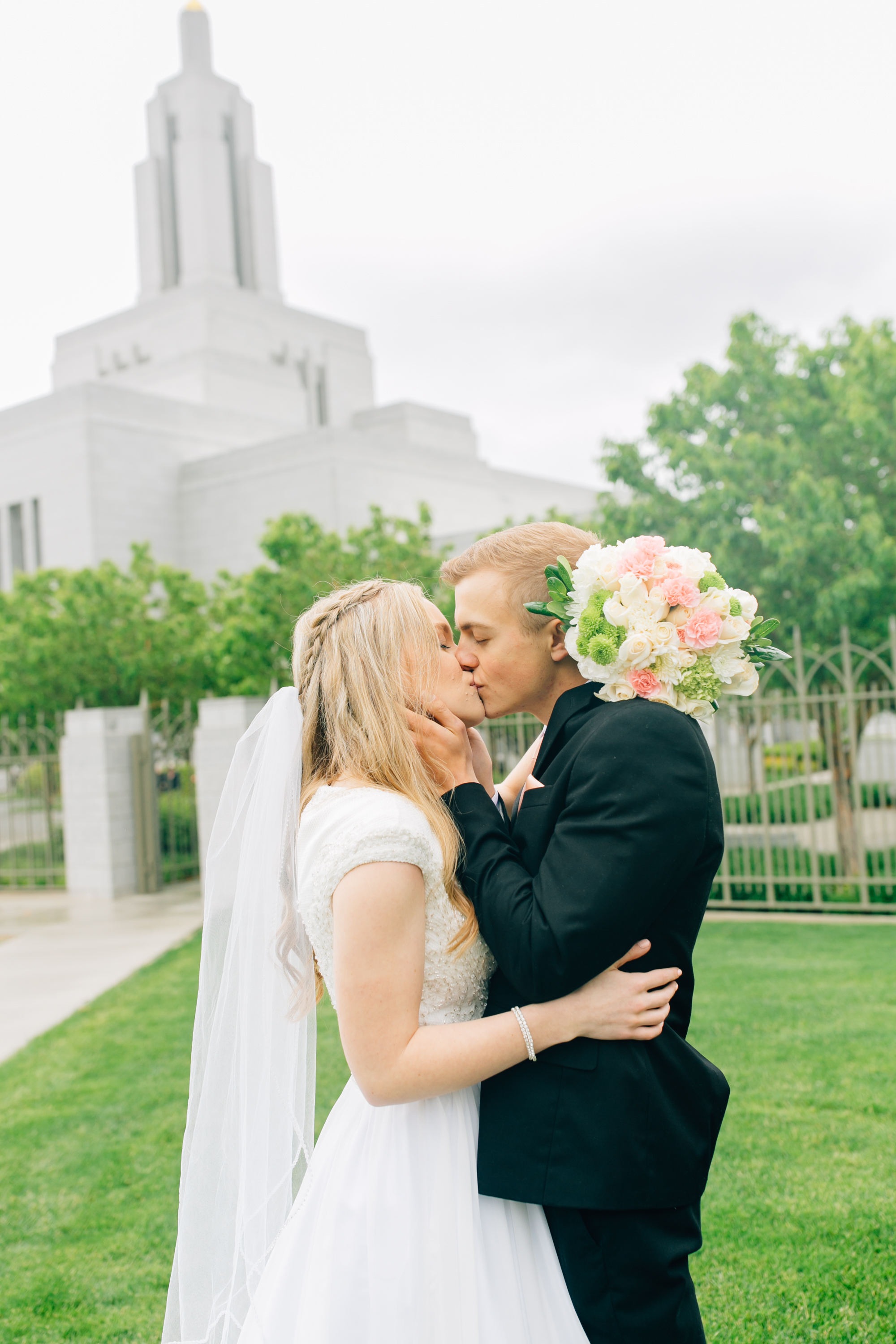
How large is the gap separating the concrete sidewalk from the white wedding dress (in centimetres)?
597

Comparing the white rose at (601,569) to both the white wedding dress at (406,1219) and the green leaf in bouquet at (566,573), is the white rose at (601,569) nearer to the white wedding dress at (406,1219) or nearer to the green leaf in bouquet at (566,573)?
the green leaf in bouquet at (566,573)

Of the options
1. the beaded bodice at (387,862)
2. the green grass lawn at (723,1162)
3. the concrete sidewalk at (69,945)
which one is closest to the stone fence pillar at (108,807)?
the concrete sidewalk at (69,945)

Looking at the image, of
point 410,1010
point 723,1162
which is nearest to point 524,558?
point 410,1010

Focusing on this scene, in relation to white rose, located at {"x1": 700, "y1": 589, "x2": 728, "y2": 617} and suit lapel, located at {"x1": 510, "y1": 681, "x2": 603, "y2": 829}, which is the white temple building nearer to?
suit lapel, located at {"x1": 510, "y1": 681, "x2": 603, "y2": 829}

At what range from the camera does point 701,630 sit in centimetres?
199

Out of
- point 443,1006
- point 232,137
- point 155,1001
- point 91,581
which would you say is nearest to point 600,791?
point 443,1006

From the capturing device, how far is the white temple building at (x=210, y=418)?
32.7m

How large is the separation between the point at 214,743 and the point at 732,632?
11839 millimetres

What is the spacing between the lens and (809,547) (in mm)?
11148

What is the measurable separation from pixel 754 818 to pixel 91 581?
11.1 m

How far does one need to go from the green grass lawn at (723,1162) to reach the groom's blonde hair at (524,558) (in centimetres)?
275

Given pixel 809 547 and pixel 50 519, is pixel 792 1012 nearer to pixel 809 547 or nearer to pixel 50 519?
pixel 809 547

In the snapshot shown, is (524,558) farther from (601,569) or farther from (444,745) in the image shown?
(444,745)

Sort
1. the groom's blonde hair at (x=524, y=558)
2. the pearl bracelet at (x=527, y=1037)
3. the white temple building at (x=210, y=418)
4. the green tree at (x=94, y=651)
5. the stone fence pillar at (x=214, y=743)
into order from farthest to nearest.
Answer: the white temple building at (x=210, y=418), the green tree at (x=94, y=651), the stone fence pillar at (x=214, y=743), the groom's blonde hair at (x=524, y=558), the pearl bracelet at (x=527, y=1037)
